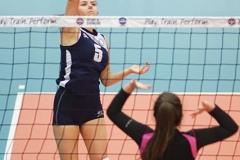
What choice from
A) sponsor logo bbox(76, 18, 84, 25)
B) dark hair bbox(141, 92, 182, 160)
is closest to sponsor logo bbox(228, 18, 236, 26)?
sponsor logo bbox(76, 18, 84, 25)

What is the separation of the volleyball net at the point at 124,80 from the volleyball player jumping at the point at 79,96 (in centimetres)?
27

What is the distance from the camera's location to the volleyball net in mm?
4289

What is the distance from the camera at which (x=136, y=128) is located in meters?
3.38

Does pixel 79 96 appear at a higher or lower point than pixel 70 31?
lower

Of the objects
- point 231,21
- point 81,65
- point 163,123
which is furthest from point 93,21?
point 163,123

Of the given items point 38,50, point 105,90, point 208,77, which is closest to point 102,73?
point 105,90

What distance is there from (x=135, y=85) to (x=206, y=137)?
512 millimetres

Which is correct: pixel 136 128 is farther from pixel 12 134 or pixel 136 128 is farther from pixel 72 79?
pixel 12 134

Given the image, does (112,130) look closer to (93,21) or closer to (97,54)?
(97,54)

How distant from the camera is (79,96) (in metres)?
4.47

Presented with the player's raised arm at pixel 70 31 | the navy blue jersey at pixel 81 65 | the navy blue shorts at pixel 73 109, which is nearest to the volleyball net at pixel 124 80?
the player's raised arm at pixel 70 31

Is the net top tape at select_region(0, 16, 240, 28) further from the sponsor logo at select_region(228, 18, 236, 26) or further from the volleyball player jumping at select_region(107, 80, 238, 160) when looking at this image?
the volleyball player jumping at select_region(107, 80, 238, 160)

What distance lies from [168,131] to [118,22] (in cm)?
128

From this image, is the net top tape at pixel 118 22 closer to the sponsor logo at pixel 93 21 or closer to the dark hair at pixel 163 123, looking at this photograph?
the sponsor logo at pixel 93 21
